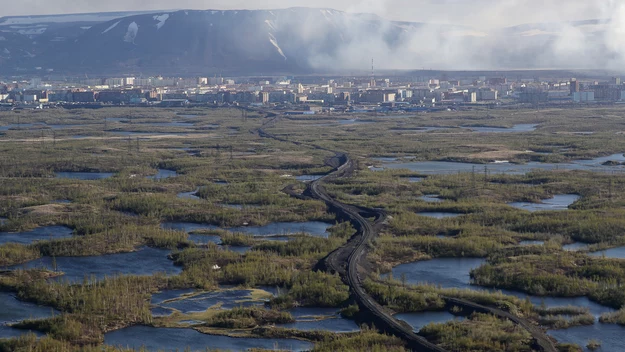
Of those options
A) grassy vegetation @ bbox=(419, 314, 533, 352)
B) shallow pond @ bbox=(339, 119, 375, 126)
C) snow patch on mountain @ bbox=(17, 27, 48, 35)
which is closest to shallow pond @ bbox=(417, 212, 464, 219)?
grassy vegetation @ bbox=(419, 314, 533, 352)

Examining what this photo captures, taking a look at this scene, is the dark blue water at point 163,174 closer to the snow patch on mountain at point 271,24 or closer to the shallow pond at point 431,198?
the shallow pond at point 431,198

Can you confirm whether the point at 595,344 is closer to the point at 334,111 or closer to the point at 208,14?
the point at 334,111

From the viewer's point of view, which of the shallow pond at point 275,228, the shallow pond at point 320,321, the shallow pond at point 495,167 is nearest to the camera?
the shallow pond at point 320,321

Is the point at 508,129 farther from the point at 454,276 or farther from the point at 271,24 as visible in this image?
the point at 271,24

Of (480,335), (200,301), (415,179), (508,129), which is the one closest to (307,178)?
(415,179)

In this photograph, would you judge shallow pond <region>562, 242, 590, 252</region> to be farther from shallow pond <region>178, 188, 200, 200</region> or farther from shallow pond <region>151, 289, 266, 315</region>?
shallow pond <region>178, 188, 200, 200</region>

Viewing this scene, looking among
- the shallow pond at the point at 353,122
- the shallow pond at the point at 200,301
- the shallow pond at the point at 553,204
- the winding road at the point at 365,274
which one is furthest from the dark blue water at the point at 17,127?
the shallow pond at the point at 200,301
